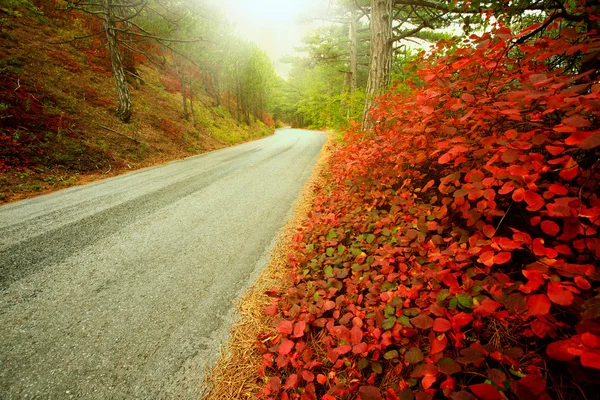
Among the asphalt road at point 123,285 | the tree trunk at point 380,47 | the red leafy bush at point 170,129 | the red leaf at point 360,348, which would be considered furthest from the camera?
the red leafy bush at point 170,129

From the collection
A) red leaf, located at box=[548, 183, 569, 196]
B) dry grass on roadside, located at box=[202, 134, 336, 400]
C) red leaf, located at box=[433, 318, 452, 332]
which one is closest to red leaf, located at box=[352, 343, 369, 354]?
red leaf, located at box=[433, 318, 452, 332]

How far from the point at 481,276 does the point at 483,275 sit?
1 cm

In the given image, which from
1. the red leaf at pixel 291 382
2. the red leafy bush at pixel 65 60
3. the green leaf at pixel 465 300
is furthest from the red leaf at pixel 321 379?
the red leafy bush at pixel 65 60

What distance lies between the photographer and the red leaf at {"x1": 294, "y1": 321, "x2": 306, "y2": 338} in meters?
1.82

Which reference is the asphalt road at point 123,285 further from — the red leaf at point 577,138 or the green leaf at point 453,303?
the red leaf at point 577,138

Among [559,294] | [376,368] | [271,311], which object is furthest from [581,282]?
[271,311]

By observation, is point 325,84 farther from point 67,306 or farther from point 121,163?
point 67,306

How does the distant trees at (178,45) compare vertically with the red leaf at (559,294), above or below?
above

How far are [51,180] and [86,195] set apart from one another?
2325 mm

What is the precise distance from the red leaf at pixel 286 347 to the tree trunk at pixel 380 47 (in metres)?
4.45

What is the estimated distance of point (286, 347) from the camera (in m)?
1.77

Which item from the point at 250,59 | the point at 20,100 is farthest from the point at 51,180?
the point at 250,59

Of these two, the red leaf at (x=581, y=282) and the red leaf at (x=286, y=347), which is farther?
the red leaf at (x=286, y=347)

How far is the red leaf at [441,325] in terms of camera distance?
4.43 feet
